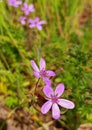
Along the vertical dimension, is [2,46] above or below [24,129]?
above

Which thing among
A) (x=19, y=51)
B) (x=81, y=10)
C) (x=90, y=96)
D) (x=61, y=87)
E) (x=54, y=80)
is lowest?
(x=61, y=87)

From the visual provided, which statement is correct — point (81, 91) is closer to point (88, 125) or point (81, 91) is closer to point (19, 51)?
point (88, 125)

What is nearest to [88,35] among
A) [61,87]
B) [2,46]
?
[2,46]

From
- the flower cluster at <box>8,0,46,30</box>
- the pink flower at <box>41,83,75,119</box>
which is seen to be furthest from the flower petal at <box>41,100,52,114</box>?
the flower cluster at <box>8,0,46,30</box>

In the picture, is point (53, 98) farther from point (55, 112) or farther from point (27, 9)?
point (27, 9)

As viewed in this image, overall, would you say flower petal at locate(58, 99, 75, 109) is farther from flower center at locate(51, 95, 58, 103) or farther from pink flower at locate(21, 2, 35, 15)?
pink flower at locate(21, 2, 35, 15)

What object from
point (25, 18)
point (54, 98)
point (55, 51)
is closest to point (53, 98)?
point (54, 98)
